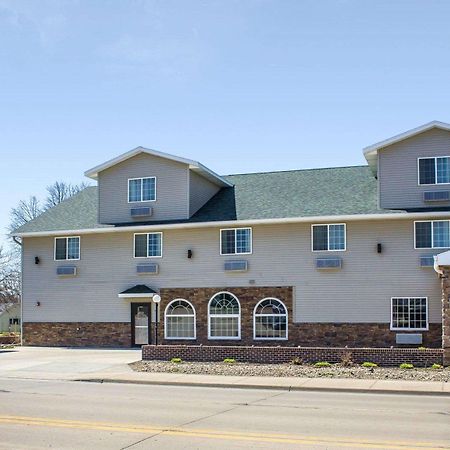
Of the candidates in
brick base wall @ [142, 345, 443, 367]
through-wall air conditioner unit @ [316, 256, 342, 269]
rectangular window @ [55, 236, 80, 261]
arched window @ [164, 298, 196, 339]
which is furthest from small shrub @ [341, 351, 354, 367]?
rectangular window @ [55, 236, 80, 261]

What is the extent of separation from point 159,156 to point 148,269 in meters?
5.25

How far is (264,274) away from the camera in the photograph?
31.9 m

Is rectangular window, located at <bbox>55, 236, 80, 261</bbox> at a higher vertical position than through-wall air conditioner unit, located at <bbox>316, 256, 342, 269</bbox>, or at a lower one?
higher

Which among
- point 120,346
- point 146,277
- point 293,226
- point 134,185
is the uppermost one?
point 134,185

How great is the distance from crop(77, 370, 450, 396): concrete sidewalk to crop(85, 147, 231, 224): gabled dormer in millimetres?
11938

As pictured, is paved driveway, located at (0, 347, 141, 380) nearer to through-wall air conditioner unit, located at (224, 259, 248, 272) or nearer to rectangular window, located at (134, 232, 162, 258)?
rectangular window, located at (134, 232, 162, 258)

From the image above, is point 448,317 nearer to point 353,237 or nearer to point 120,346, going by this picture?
point 353,237

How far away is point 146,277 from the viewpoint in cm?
3403

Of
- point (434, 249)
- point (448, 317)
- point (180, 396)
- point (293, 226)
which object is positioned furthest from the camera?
point (293, 226)

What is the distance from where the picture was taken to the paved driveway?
79.4 feet

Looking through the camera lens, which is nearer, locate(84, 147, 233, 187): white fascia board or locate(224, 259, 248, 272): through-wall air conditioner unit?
locate(224, 259, 248, 272): through-wall air conditioner unit

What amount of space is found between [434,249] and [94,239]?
15.8 meters

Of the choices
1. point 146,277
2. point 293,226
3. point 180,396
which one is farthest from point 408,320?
point 180,396

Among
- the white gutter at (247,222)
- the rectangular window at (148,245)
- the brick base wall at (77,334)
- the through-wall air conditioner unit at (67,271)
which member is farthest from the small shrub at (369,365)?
the through-wall air conditioner unit at (67,271)
